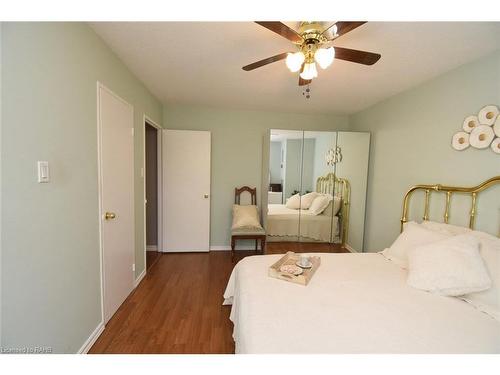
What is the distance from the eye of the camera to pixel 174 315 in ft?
6.55

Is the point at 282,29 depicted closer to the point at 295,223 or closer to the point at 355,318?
the point at 355,318

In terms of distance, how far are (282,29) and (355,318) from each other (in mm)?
1660

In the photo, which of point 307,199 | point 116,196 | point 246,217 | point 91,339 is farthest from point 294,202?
point 91,339

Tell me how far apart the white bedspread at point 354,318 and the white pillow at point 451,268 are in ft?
0.25

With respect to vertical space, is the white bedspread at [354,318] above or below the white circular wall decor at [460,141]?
below

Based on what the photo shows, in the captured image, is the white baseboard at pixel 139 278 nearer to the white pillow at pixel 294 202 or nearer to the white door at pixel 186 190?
the white door at pixel 186 190

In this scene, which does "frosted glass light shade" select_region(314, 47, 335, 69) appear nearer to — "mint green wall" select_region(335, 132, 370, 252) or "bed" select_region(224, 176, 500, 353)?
"bed" select_region(224, 176, 500, 353)

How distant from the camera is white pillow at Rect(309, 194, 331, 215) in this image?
3348 mm

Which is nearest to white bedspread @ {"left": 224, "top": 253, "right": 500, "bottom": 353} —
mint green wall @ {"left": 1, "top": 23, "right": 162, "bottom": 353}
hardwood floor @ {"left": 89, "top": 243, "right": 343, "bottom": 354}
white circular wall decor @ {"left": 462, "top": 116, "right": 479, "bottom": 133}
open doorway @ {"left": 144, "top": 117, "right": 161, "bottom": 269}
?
hardwood floor @ {"left": 89, "top": 243, "right": 343, "bottom": 354}

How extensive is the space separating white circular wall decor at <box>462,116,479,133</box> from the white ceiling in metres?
0.51

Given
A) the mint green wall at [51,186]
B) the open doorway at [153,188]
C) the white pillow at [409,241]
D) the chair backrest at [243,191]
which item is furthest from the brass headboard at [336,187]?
the mint green wall at [51,186]

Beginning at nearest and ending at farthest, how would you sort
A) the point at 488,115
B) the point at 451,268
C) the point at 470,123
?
the point at 451,268
the point at 488,115
the point at 470,123

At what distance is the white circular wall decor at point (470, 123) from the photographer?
1.78 meters
